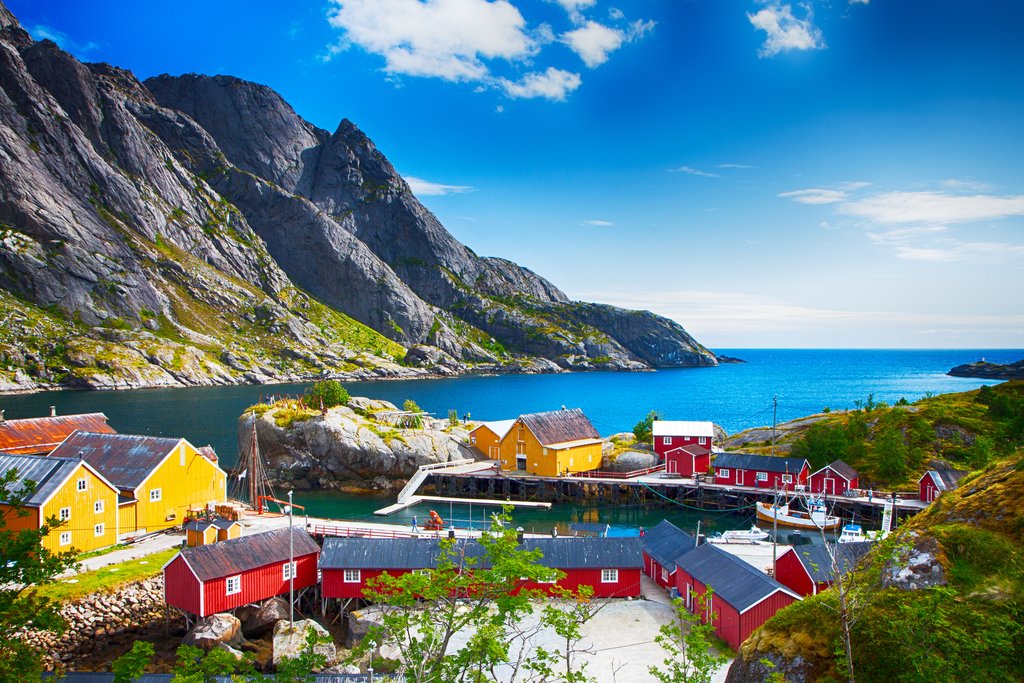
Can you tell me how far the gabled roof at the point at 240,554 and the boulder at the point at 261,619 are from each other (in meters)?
2.19

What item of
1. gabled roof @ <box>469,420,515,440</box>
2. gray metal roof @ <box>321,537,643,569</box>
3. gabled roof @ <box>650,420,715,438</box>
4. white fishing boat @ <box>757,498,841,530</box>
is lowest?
white fishing boat @ <box>757,498,841,530</box>

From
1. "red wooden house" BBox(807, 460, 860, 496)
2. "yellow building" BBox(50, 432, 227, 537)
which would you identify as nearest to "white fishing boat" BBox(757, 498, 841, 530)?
"red wooden house" BBox(807, 460, 860, 496)

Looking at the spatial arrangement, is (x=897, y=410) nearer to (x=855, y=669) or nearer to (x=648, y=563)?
(x=648, y=563)

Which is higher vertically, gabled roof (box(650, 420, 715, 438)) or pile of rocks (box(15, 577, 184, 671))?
gabled roof (box(650, 420, 715, 438))

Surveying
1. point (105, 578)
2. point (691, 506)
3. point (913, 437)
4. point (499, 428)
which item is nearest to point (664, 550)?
point (691, 506)

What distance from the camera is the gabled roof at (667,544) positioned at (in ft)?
119

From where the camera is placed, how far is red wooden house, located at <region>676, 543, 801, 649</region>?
89.5ft

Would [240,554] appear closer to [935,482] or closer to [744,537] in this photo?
[744,537]

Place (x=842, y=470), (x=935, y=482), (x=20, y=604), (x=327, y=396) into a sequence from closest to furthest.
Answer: (x=20, y=604) < (x=935, y=482) < (x=842, y=470) < (x=327, y=396)

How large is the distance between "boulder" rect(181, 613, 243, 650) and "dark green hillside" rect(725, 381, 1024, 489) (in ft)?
164

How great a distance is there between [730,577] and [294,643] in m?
19.4

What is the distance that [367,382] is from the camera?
185 meters

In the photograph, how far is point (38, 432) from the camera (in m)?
54.2

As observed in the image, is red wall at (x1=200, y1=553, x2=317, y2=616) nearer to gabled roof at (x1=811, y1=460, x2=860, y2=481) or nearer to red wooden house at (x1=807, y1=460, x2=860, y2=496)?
red wooden house at (x1=807, y1=460, x2=860, y2=496)
